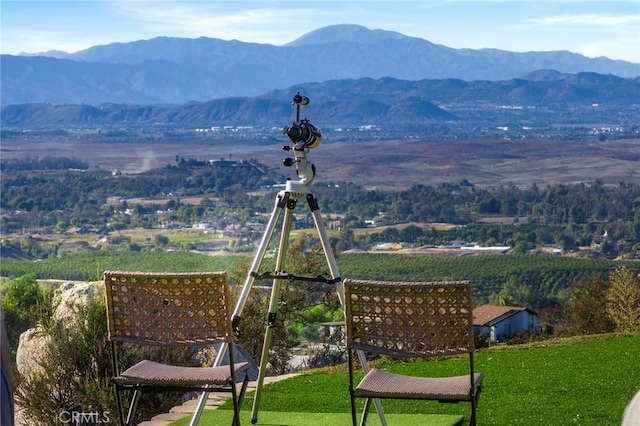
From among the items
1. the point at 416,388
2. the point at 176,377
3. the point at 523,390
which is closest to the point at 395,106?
the point at 523,390

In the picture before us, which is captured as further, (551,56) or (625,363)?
(551,56)

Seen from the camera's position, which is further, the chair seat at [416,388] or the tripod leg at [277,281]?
the tripod leg at [277,281]

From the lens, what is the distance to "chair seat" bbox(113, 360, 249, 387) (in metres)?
3.12

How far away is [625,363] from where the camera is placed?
5.85m

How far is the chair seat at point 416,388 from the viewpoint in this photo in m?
2.92

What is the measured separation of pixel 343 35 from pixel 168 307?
224 feet

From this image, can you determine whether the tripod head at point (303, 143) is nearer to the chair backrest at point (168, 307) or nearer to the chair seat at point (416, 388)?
the chair backrest at point (168, 307)

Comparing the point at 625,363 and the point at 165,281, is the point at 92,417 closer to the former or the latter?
the point at 165,281

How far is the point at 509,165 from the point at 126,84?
2686 cm

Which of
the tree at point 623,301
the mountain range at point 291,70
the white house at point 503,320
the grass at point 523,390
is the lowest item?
the white house at point 503,320

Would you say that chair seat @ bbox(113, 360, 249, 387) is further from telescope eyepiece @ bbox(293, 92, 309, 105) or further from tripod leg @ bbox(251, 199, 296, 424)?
telescope eyepiece @ bbox(293, 92, 309, 105)

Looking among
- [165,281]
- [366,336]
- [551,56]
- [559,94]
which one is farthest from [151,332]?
[551,56]

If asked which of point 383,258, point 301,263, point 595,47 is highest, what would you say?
point 595,47

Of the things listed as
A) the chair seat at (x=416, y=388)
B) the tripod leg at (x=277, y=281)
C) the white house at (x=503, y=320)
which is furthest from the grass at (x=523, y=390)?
the white house at (x=503, y=320)
